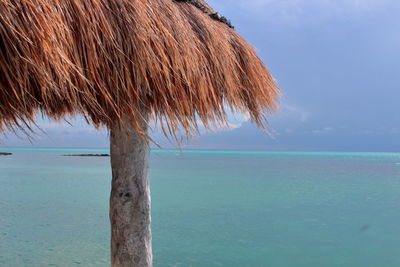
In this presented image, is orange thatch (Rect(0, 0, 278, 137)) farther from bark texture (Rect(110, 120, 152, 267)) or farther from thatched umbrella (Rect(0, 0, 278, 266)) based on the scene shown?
bark texture (Rect(110, 120, 152, 267))

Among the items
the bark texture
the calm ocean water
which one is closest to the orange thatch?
the bark texture

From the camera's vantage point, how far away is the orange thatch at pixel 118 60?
1.40m

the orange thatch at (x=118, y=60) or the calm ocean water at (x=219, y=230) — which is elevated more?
the orange thatch at (x=118, y=60)

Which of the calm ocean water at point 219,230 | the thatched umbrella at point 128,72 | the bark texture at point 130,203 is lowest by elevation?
the calm ocean water at point 219,230

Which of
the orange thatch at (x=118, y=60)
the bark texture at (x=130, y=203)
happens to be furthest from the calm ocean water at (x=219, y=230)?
the orange thatch at (x=118, y=60)

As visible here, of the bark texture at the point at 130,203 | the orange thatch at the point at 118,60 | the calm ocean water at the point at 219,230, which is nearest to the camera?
the orange thatch at the point at 118,60

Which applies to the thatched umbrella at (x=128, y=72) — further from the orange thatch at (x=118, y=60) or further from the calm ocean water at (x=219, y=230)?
the calm ocean water at (x=219, y=230)

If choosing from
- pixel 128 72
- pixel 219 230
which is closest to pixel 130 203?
pixel 128 72

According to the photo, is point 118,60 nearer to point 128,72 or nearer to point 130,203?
point 128,72

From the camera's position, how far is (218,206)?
40.4 ft

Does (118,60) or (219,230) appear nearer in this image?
(118,60)

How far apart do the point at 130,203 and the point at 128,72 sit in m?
1.24

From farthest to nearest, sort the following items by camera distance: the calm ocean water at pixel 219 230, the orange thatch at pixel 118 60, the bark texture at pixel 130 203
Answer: the calm ocean water at pixel 219 230, the bark texture at pixel 130 203, the orange thatch at pixel 118 60

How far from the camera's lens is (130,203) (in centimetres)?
282
